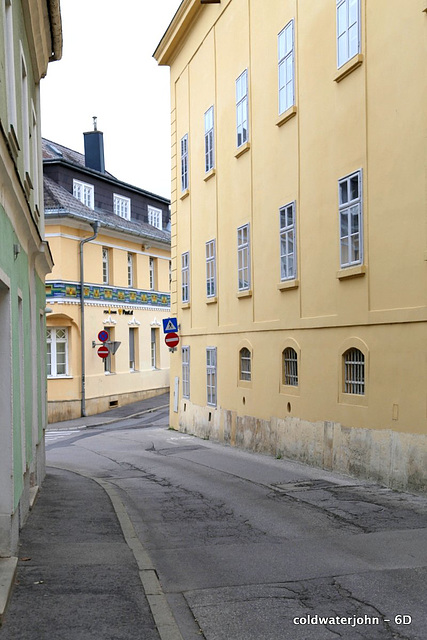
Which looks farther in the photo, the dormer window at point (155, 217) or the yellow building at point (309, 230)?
the dormer window at point (155, 217)

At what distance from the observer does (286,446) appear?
16516mm

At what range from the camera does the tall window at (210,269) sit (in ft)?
71.5

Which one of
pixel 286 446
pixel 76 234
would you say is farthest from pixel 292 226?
pixel 76 234

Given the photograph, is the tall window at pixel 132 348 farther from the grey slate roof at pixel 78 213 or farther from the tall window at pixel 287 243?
the tall window at pixel 287 243

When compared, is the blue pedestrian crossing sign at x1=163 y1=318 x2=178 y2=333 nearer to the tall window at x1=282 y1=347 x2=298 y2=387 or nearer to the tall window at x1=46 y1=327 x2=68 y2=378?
the tall window at x1=282 y1=347 x2=298 y2=387

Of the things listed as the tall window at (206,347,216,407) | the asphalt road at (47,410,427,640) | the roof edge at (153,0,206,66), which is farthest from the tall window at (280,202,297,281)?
the roof edge at (153,0,206,66)

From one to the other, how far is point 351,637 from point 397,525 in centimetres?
399

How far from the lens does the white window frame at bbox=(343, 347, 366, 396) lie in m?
13.5

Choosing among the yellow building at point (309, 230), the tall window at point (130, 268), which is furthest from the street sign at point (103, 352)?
the yellow building at point (309, 230)

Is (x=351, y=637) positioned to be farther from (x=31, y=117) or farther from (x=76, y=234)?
(x=76, y=234)

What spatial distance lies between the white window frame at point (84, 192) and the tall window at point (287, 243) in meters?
19.8

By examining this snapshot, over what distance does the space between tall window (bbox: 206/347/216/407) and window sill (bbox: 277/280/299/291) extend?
17.5 feet

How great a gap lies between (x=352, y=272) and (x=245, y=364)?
21.7 ft

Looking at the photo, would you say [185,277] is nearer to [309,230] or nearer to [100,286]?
[309,230]
